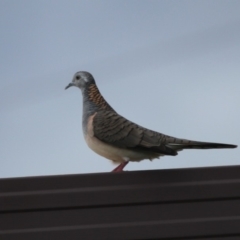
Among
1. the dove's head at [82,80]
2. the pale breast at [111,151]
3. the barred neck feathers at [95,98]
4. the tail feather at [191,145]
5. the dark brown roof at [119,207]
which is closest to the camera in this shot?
the dark brown roof at [119,207]

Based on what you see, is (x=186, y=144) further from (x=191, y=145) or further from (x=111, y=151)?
(x=111, y=151)

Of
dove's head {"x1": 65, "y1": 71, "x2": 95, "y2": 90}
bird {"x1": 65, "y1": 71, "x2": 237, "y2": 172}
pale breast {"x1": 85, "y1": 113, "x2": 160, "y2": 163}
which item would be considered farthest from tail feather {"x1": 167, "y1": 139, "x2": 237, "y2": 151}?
dove's head {"x1": 65, "y1": 71, "x2": 95, "y2": 90}

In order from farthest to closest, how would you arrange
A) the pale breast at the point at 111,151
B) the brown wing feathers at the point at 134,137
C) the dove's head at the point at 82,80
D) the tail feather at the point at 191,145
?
the dove's head at the point at 82,80, the pale breast at the point at 111,151, the brown wing feathers at the point at 134,137, the tail feather at the point at 191,145

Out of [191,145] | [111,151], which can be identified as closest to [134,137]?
[111,151]

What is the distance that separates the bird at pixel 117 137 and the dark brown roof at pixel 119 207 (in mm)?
705

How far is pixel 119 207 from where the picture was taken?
2.39 metres

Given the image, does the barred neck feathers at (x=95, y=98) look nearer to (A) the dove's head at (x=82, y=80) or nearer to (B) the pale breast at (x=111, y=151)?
(A) the dove's head at (x=82, y=80)

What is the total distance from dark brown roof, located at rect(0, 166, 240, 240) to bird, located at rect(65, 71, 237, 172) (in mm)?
705

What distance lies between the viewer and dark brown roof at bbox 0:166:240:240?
7.70ft

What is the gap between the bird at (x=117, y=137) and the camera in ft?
11.1

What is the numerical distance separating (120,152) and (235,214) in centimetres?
141

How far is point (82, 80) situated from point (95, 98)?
0.21m

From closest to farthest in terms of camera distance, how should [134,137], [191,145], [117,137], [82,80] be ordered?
[191,145] < [134,137] < [117,137] < [82,80]

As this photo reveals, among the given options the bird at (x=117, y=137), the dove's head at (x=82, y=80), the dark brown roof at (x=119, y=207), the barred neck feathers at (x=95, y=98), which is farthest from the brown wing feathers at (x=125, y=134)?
the dark brown roof at (x=119, y=207)
